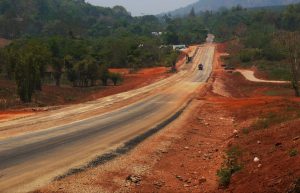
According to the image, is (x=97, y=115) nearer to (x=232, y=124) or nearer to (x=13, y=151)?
(x=232, y=124)

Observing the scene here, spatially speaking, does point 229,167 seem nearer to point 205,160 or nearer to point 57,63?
point 205,160

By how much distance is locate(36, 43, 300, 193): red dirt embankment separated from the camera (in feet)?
50.2

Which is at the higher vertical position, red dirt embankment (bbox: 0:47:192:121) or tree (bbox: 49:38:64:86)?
tree (bbox: 49:38:64:86)

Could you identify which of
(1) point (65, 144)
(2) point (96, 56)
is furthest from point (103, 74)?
(1) point (65, 144)

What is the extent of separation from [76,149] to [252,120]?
14.6m

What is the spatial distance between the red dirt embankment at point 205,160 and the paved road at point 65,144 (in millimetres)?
1350

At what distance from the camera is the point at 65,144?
23.1 m

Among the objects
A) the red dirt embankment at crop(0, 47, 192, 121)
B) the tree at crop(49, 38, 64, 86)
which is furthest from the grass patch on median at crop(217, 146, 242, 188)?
the tree at crop(49, 38, 64, 86)

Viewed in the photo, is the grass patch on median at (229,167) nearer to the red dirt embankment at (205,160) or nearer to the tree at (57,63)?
the red dirt embankment at (205,160)

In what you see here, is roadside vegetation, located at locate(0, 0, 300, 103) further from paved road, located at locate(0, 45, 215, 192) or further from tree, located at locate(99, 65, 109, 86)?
paved road, located at locate(0, 45, 215, 192)

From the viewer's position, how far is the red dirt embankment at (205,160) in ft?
50.2

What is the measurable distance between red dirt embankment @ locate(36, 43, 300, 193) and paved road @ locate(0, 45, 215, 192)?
1.35 m

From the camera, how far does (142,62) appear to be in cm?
11094

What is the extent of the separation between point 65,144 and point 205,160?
7034mm
